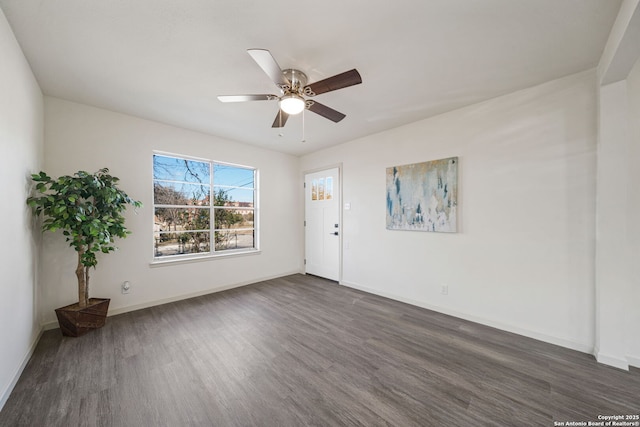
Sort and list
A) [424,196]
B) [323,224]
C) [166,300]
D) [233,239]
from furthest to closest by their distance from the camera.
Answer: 1. [323,224]
2. [233,239]
3. [166,300]
4. [424,196]

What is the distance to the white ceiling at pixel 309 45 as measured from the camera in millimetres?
1572

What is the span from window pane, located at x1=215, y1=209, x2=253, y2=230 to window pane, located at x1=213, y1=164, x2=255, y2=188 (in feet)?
1.65

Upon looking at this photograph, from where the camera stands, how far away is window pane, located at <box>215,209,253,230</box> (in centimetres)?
421

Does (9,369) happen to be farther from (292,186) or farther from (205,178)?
(292,186)

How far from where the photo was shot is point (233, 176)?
4406 millimetres

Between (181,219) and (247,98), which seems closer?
(247,98)

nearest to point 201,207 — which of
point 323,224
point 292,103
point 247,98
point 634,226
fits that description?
point 323,224

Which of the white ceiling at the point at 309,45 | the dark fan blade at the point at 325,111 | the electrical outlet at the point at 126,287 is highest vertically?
the white ceiling at the point at 309,45

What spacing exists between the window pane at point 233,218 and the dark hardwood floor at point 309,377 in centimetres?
179

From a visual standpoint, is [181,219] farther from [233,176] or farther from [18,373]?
[18,373]

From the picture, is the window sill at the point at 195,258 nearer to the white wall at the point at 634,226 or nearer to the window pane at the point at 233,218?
the window pane at the point at 233,218

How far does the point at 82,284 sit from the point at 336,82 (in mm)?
3481

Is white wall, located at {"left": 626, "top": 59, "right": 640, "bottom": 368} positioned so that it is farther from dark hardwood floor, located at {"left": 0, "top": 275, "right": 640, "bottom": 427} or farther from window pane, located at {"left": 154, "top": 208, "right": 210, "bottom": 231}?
window pane, located at {"left": 154, "top": 208, "right": 210, "bottom": 231}

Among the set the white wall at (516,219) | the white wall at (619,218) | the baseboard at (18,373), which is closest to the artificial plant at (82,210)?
the baseboard at (18,373)
